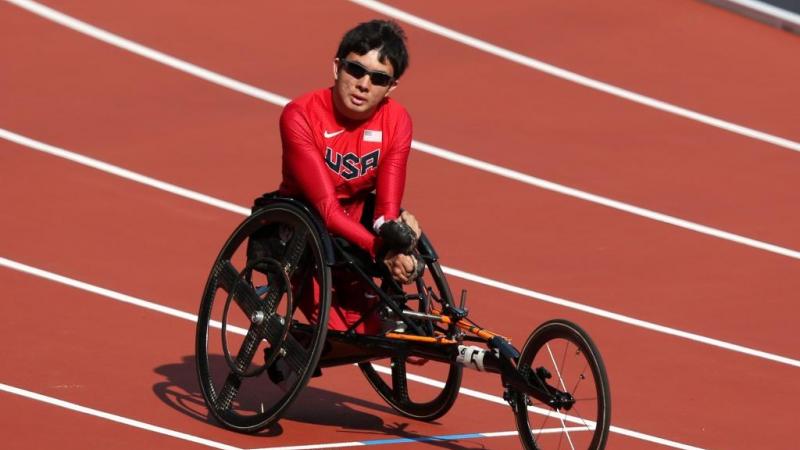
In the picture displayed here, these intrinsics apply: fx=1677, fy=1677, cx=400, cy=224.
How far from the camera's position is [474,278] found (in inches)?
413

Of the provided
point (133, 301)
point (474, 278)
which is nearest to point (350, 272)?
point (133, 301)

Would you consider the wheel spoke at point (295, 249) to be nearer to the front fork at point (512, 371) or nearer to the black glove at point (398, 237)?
the black glove at point (398, 237)

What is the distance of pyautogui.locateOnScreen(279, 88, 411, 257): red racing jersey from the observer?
734cm

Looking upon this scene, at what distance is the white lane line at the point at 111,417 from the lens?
725 centimetres

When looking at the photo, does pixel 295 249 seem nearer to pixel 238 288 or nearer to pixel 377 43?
pixel 238 288

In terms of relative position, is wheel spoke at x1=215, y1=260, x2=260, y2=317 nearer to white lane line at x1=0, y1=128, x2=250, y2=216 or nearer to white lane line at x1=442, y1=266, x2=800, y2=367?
white lane line at x1=442, y1=266, x2=800, y2=367

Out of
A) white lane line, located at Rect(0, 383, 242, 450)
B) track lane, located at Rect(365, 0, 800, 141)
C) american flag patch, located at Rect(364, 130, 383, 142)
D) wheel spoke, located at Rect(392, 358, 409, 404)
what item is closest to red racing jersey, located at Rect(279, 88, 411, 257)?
american flag patch, located at Rect(364, 130, 383, 142)

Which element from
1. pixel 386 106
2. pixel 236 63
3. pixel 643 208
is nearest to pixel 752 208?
pixel 643 208

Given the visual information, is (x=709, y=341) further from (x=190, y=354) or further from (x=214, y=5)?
(x=214, y=5)

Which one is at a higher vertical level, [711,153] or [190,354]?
[711,153]

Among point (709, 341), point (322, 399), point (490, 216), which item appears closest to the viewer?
point (322, 399)

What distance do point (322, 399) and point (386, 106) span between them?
1.55 m

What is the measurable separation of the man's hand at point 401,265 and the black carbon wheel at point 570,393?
1.93ft

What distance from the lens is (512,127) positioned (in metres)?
13.2
